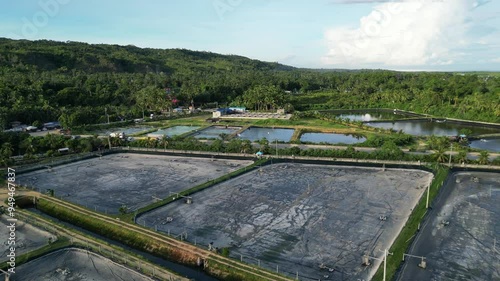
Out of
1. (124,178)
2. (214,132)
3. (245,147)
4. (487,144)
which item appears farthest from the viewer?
(214,132)

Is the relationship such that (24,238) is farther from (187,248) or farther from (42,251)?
(187,248)

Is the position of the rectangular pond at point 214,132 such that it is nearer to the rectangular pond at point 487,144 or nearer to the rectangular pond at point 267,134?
the rectangular pond at point 267,134

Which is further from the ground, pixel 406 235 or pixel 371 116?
pixel 371 116

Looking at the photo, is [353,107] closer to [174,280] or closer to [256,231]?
[256,231]

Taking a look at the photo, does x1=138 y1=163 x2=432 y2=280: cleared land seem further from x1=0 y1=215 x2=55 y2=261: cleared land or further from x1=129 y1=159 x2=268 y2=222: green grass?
x1=0 y1=215 x2=55 y2=261: cleared land

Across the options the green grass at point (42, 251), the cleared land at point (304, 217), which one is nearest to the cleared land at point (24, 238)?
the green grass at point (42, 251)

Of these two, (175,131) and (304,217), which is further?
(175,131)

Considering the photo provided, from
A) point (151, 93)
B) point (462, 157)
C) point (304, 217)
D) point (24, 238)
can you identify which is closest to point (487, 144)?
point (462, 157)
